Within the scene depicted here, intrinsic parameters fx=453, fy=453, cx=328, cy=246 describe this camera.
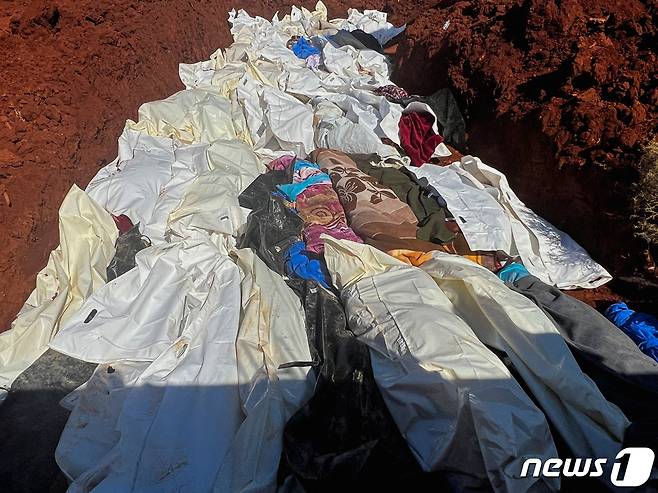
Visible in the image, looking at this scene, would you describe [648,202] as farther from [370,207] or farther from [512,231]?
[370,207]

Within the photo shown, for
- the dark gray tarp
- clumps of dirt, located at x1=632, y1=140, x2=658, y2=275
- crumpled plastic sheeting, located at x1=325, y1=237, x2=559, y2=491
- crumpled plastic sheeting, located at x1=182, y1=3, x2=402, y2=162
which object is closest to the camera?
crumpled plastic sheeting, located at x1=325, y1=237, x2=559, y2=491

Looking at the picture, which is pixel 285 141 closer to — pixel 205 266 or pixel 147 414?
pixel 205 266

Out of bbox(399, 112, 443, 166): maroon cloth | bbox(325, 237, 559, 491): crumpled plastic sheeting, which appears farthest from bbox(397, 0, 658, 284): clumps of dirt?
bbox(325, 237, 559, 491): crumpled plastic sheeting

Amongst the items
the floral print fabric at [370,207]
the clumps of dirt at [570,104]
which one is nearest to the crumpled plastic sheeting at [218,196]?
the floral print fabric at [370,207]

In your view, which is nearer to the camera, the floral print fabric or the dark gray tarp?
the dark gray tarp

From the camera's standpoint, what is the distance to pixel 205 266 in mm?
2658

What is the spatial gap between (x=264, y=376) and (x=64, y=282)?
1.42 meters

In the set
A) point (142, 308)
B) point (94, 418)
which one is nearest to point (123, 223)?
point (142, 308)

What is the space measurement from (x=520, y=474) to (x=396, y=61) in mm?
5592

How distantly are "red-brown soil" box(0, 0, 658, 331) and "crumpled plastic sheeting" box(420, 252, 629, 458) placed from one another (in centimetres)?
110

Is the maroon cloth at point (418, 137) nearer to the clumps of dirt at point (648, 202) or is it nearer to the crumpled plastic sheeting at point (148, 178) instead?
the clumps of dirt at point (648, 202)

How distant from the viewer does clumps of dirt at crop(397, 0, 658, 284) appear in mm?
3055

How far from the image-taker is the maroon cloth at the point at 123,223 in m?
3.06

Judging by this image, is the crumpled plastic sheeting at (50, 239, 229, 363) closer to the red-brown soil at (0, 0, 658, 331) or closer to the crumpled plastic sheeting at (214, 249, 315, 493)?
the crumpled plastic sheeting at (214, 249, 315, 493)
